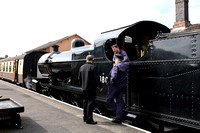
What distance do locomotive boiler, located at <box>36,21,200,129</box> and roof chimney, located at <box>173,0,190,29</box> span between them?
11.5 meters

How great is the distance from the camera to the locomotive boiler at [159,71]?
3.25 meters

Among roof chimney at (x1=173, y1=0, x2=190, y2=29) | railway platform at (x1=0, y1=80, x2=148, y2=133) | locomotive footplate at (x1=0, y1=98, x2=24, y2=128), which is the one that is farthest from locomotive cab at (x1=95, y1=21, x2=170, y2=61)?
roof chimney at (x1=173, y1=0, x2=190, y2=29)

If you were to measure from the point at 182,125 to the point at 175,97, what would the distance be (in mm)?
494

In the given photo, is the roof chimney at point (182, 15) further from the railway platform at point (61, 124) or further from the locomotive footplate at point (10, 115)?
the locomotive footplate at point (10, 115)

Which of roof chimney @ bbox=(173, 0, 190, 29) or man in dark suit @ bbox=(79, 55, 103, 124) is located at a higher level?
roof chimney @ bbox=(173, 0, 190, 29)

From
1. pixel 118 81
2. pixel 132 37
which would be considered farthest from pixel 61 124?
pixel 132 37

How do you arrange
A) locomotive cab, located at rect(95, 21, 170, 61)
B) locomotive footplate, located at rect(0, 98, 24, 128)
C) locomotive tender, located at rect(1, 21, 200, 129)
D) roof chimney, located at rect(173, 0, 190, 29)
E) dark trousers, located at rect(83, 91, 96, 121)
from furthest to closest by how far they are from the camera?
1. roof chimney, located at rect(173, 0, 190, 29)
2. locomotive cab, located at rect(95, 21, 170, 61)
3. dark trousers, located at rect(83, 91, 96, 121)
4. locomotive footplate, located at rect(0, 98, 24, 128)
5. locomotive tender, located at rect(1, 21, 200, 129)

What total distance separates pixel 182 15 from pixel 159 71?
545 inches

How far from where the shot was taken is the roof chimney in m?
15.5

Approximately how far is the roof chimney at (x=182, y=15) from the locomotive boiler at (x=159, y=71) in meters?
11.5

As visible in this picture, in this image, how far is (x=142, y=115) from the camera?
4.20 m

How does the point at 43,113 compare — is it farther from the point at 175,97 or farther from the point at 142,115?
the point at 175,97

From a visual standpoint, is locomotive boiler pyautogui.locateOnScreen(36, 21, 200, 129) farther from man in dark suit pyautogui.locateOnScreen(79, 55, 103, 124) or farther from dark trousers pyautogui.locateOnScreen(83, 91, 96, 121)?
dark trousers pyautogui.locateOnScreen(83, 91, 96, 121)

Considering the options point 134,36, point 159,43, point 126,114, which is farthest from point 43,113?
point 159,43
